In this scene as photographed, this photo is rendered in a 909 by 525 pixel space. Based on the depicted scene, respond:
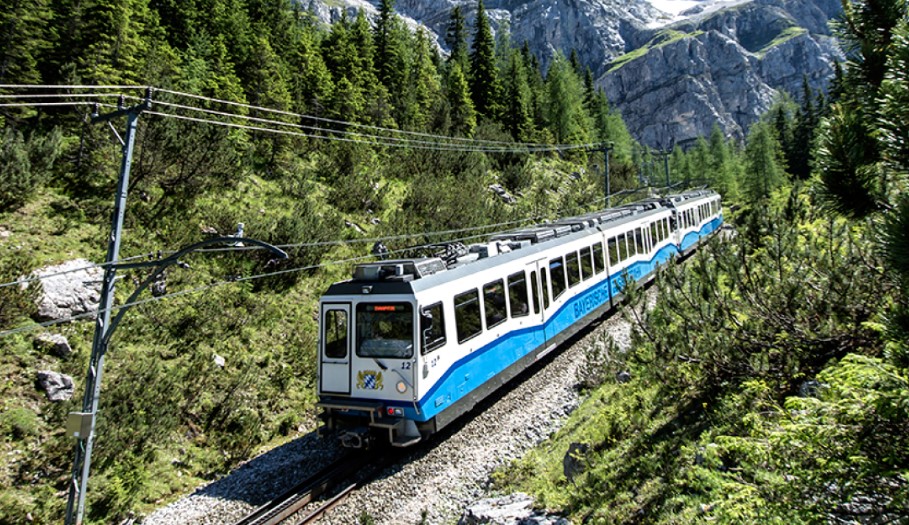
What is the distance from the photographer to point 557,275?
13.7m

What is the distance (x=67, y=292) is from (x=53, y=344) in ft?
4.92

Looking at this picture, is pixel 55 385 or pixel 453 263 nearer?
pixel 55 385

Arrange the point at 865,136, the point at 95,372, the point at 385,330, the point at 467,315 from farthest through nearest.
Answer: the point at 467,315 < the point at 385,330 < the point at 95,372 < the point at 865,136

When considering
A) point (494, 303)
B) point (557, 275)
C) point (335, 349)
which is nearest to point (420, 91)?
point (557, 275)

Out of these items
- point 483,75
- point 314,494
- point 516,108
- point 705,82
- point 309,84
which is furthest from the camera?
point 705,82

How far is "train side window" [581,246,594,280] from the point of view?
598 inches

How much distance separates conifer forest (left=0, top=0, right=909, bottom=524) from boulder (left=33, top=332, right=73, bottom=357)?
0.57 ft

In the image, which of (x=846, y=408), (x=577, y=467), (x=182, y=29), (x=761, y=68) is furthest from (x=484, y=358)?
(x=761, y=68)

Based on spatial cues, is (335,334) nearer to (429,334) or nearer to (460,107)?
(429,334)

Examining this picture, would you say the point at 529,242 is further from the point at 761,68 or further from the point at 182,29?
the point at 761,68

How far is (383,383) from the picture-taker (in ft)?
30.7

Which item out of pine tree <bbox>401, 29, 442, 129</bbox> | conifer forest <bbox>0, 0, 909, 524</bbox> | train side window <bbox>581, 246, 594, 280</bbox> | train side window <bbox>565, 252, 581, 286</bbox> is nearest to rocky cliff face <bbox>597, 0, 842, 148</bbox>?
pine tree <bbox>401, 29, 442, 129</bbox>

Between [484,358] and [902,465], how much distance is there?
27.0ft

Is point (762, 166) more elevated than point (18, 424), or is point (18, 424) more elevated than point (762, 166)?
point (762, 166)
